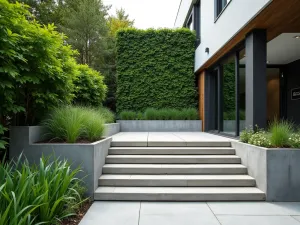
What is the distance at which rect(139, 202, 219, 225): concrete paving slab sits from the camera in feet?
9.95

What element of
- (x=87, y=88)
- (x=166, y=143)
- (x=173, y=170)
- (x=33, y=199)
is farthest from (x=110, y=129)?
(x=33, y=199)

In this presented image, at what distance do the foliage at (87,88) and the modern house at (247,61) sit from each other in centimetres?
386

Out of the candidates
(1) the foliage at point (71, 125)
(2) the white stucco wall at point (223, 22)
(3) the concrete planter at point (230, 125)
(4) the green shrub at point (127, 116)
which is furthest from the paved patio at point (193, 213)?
(4) the green shrub at point (127, 116)

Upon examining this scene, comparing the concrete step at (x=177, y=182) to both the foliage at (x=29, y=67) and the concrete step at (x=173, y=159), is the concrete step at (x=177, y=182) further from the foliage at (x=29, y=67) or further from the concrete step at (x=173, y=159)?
the foliage at (x=29, y=67)

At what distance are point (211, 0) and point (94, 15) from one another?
1078 cm

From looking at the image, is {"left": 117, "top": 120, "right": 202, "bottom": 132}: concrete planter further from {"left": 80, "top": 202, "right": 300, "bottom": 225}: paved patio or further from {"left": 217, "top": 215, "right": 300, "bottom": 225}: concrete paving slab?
{"left": 217, "top": 215, "right": 300, "bottom": 225}: concrete paving slab

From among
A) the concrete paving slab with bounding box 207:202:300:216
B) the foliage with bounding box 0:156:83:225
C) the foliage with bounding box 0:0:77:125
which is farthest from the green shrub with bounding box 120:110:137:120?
the foliage with bounding box 0:156:83:225

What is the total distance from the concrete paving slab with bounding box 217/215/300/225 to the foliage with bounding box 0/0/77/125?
3.29m

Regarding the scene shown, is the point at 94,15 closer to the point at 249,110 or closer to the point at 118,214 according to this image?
the point at 249,110

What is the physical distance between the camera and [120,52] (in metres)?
10.9

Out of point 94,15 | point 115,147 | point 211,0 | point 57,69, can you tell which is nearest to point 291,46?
point 211,0

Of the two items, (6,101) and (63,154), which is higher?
(6,101)

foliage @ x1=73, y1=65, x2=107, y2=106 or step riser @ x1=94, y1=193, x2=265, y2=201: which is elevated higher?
foliage @ x1=73, y1=65, x2=107, y2=106

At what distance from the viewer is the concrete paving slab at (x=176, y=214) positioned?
3031 millimetres
